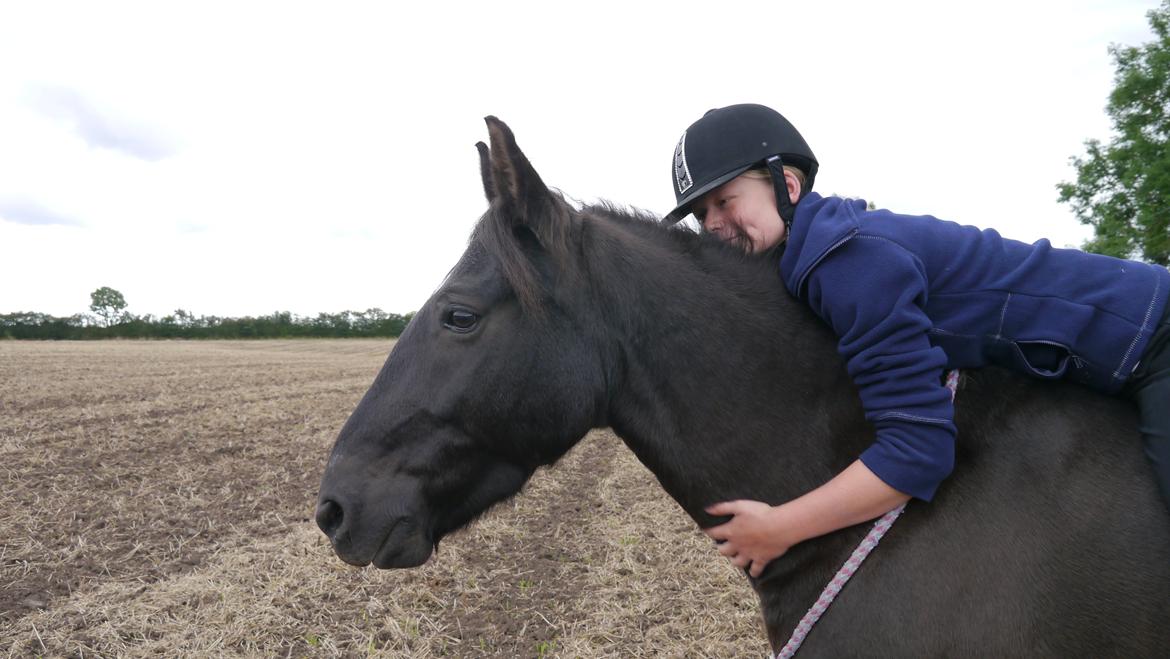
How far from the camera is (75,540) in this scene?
6781 mm

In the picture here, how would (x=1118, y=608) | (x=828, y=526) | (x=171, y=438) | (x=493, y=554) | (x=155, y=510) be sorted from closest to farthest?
(x=1118, y=608) → (x=828, y=526) → (x=493, y=554) → (x=155, y=510) → (x=171, y=438)

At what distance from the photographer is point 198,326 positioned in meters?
67.1

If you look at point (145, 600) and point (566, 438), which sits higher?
point (566, 438)

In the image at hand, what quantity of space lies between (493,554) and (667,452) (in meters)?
4.97

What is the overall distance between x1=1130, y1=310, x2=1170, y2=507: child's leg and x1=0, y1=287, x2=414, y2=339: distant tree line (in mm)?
55588

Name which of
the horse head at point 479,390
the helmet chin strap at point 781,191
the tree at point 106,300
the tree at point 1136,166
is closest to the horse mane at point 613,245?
the horse head at point 479,390

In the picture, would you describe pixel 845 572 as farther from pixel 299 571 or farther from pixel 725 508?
pixel 299 571

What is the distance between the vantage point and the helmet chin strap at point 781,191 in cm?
246

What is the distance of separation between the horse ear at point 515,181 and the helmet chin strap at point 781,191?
87 cm

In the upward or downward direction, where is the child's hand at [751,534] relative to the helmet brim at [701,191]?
downward

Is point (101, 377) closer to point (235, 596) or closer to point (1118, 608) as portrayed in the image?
point (235, 596)

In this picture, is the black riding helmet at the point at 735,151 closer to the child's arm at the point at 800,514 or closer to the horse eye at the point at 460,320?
the horse eye at the point at 460,320

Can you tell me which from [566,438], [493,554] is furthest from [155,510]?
[566,438]

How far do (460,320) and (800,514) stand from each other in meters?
1.29
